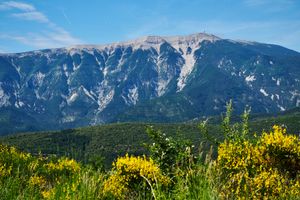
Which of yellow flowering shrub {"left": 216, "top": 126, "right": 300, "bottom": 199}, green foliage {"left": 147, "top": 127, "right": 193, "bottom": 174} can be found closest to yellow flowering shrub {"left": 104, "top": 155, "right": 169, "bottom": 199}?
green foliage {"left": 147, "top": 127, "right": 193, "bottom": 174}

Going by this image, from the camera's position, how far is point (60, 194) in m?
7.20

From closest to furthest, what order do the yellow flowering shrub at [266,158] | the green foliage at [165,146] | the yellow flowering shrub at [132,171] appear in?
the yellow flowering shrub at [266,158]
the yellow flowering shrub at [132,171]
the green foliage at [165,146]

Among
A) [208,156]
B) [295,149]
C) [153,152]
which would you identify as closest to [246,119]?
[295,149]

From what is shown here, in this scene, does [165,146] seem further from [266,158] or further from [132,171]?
[266,158]

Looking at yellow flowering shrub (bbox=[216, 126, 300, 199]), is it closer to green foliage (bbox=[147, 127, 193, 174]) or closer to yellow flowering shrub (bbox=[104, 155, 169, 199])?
green foliage (bbox=[147, 127, 193, 174])

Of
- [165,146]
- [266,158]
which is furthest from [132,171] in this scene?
[266,158]

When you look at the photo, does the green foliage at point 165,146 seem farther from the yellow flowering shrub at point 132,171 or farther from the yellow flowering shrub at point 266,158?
the yellow flowering shrub at point 266,158

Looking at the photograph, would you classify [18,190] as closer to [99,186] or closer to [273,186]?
[99,186]

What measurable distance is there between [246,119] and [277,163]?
2.53m

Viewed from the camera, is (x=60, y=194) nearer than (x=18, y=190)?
Yes

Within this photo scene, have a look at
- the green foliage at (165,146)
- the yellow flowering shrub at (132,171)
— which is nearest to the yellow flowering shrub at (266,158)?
the green foliage at (165,146)

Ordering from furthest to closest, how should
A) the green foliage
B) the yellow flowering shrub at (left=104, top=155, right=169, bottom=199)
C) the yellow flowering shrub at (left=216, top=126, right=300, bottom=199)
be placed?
the green foliage
the yellow flowering shrub at (left=104, top=155, right=169, bottom=199)
the yellow flowering shrub at (left=216, top=126, right=300, bottom=199)

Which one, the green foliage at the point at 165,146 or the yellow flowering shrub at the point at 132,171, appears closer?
the yellow flowering shrub at the point at 132,171

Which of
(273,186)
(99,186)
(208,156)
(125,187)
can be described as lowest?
(125,187)
